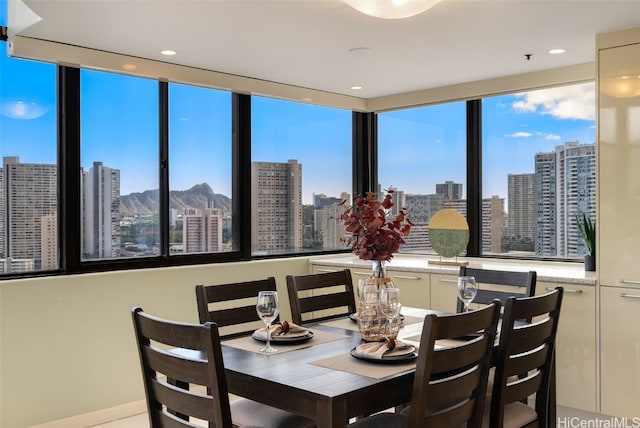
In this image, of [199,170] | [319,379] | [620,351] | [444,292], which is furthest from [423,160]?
[319,379]

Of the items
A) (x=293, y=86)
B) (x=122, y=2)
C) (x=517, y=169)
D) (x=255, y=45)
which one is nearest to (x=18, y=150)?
(x=122, y=2)

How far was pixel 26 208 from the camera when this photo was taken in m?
3.70

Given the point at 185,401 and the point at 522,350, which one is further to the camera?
the point at 522,350

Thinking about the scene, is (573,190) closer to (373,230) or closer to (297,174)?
(297,174)

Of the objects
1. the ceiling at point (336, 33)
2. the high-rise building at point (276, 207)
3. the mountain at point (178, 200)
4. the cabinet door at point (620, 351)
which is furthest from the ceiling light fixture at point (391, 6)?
the high-rise building at point (276, 207)

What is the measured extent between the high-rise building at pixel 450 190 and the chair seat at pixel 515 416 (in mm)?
2785

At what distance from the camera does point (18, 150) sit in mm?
3670

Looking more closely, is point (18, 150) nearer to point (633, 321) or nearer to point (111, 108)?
point (111, 108)

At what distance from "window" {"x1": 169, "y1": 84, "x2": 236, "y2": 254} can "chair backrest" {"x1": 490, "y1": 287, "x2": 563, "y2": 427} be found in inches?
109

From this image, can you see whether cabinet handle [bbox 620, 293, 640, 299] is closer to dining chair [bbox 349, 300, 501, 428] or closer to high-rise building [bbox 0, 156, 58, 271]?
dining chair [bbox 349, 300, 501, 428]

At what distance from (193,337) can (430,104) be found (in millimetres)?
3872

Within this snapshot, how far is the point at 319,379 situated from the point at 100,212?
2579mm

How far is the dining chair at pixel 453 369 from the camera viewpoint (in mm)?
1880

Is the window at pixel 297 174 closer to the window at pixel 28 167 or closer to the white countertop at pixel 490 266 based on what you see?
the white countertop at pixel 490 266
